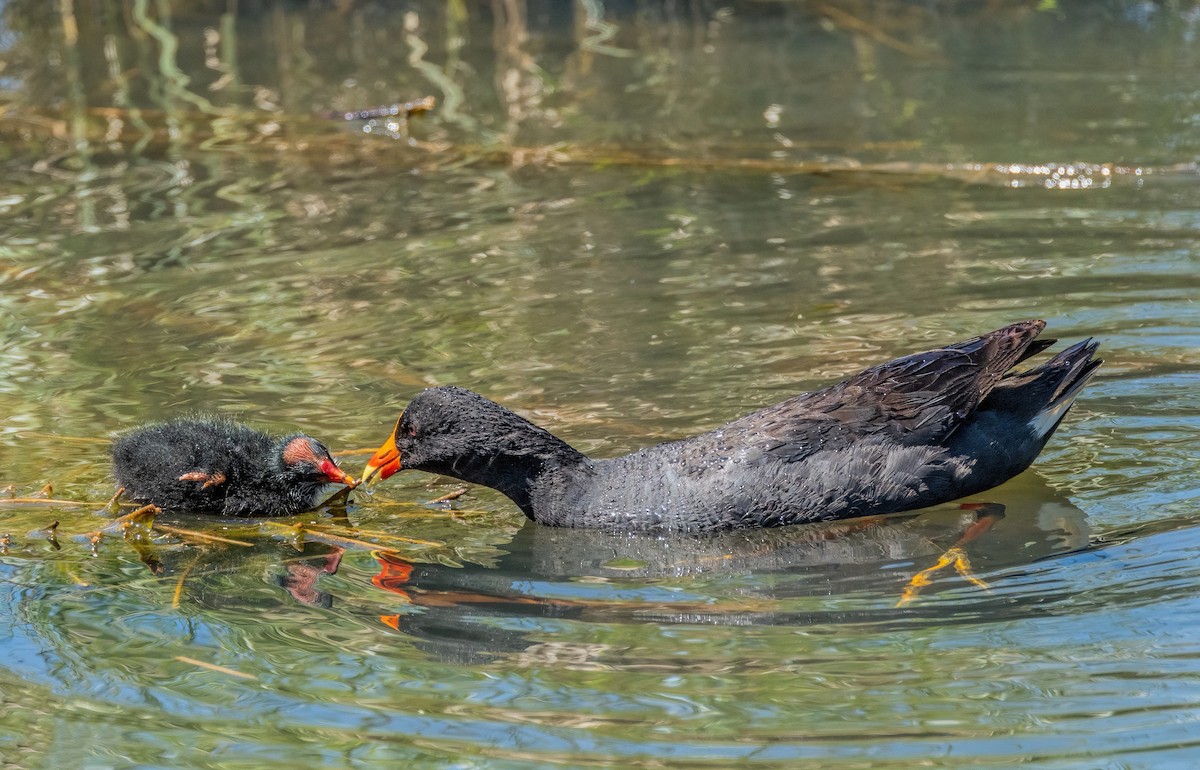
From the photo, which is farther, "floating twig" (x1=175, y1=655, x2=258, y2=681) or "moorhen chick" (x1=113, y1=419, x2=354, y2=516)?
"moorhen chick" (x1=113, y1=419, x2=354, y2=516)

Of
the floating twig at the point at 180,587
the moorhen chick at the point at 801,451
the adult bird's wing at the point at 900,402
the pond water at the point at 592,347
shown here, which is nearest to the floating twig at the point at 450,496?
→ the pond water at the point at 592,347

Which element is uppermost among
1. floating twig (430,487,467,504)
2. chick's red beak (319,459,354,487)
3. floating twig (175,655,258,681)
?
chick's red beak (319,459,354,487)

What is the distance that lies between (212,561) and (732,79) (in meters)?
7.91

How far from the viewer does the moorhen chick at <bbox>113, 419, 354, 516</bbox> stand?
5.76m

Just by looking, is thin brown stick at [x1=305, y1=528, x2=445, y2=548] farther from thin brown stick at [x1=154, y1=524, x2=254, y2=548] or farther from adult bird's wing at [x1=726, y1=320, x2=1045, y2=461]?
adult bird's wing at [x1=726, y1=320, x2=1045, y2=461]

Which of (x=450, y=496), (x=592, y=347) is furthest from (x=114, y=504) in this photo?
(x=592, y=347)

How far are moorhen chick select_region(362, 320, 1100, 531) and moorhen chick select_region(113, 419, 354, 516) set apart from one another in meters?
0.29

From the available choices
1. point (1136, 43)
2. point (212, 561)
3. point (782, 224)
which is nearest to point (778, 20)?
point (1136, 43)

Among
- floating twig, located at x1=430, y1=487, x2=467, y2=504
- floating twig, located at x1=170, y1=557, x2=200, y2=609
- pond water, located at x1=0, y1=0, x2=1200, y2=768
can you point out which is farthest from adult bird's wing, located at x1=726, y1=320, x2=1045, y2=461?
floating twig, located at x1=170, y1=557, x2=200, y2=609

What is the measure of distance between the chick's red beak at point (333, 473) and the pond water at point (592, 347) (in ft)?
0.65

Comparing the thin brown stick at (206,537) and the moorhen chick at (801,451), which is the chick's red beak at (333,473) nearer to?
the moorhen chick at (801,451)

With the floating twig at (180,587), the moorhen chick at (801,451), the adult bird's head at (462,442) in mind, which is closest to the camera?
the floating twig at (180,587)

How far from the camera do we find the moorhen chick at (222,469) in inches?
227

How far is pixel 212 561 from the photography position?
5.45 meters
